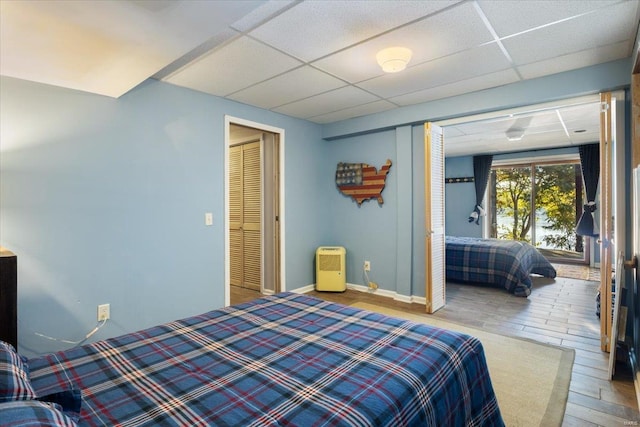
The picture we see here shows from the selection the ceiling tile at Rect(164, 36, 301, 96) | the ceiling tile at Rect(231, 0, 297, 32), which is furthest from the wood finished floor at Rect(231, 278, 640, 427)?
the ceiling tile at Rect(231, 0, 297, 32)

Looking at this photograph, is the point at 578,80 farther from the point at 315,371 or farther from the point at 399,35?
the point at 315,371

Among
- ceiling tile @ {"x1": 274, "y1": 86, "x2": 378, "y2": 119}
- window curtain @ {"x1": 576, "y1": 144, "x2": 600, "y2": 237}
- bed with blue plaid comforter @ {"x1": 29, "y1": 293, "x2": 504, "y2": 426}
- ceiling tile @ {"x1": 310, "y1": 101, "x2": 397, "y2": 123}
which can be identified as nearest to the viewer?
bed with blue plaid comforter @ {"x1": 29, "y1": 293, "x2": 504, "y2": 426}

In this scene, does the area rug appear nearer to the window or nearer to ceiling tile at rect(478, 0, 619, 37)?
ceiling tile at rect(478, 0, 619, 37)

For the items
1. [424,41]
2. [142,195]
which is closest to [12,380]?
[142,195]

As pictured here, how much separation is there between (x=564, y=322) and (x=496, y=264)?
54.6 inches

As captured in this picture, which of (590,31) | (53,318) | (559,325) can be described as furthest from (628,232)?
(53,318)

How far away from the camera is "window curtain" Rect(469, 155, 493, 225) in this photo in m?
6.92

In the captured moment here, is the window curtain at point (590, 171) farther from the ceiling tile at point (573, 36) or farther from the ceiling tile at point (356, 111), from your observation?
the ceiling tile at point (356, 111)

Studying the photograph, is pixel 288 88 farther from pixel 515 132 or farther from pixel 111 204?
pixel 515 132

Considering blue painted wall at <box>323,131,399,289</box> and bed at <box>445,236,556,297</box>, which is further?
bed at <box>445,236,556,297</box>

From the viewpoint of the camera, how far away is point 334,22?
204 centimetres

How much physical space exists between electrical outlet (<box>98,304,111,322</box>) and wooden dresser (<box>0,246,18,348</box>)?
3.42ft

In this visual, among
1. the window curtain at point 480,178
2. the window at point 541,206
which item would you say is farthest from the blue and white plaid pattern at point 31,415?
the window at point 541,206

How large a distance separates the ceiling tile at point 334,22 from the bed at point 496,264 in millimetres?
3705
